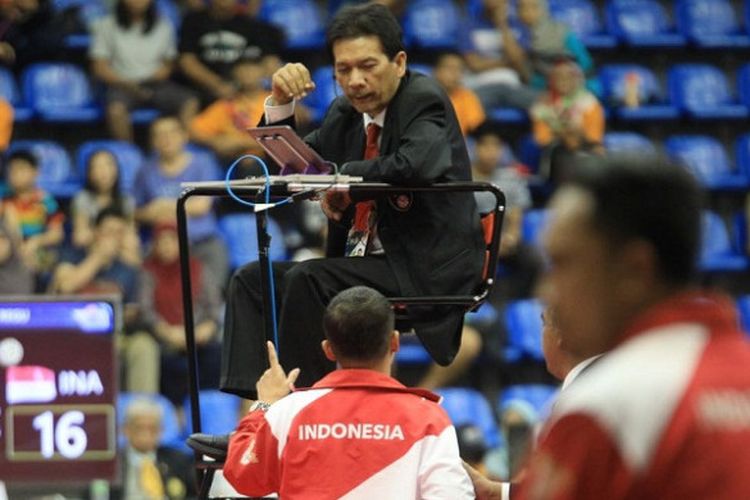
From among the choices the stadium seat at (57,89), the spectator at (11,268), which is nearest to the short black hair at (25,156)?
the spectator at (11,268)

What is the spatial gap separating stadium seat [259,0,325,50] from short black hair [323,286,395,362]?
27.3ft

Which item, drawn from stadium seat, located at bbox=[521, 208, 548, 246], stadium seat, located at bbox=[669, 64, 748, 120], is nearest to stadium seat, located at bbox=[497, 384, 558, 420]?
stadium seat, located at bbox=[521, 208, 548, 246]

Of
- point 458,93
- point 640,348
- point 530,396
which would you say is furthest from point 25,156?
point 640,348

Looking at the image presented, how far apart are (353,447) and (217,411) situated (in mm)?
6246

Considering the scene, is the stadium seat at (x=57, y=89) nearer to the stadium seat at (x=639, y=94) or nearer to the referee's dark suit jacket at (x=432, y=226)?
the stadium seat at (x=639, y=94)

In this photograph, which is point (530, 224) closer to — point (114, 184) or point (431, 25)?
point (431, 25)

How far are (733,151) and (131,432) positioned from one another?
20.7 feet

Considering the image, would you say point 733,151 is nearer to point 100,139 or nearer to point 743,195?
point 743,195

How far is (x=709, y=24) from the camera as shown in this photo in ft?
45.8

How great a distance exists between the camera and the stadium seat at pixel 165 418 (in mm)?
10062

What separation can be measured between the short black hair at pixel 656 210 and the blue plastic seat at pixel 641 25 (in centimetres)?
1191

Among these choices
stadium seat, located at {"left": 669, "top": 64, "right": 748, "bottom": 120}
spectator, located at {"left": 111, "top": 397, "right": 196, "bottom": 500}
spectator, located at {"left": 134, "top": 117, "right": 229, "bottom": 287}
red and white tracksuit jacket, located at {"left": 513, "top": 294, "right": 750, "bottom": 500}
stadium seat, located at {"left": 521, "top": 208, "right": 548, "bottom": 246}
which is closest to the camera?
red and white tracksuit jacket, located at {"left": 513, "top": 294, "right": 750, "bottom": 500}

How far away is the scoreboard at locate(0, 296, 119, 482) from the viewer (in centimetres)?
654

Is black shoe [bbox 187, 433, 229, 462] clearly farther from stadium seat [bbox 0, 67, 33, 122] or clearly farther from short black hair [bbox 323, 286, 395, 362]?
stadium seat [bbox 0, 67, 33, 122]
